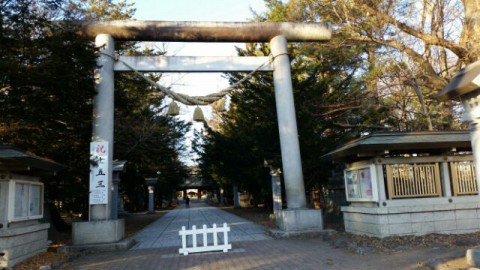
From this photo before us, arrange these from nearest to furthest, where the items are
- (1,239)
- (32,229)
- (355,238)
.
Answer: (1,239)
(32,229)
(355,238)

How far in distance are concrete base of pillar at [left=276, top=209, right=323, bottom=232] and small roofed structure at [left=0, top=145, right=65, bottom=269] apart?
7.29 meters

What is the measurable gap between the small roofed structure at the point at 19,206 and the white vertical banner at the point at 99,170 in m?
1.25

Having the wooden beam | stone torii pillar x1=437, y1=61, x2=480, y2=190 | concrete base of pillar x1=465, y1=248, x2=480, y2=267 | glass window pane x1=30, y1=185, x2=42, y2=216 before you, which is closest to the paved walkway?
concrete base of pillar x1=465, y1=248, x2=480, y2=267

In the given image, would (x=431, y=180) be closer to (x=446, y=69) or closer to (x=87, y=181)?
(x=446, y=69)

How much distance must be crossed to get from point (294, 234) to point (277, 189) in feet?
24.2

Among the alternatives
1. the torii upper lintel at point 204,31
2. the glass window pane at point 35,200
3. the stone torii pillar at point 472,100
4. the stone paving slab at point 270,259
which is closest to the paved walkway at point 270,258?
the stone paving slab at point 270,259

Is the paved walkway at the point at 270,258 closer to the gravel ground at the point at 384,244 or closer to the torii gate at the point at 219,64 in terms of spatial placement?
the gravel ground at the point at 384,244

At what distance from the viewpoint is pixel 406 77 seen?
625 inches

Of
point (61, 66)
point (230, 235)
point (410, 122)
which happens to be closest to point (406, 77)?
point (410, 122)

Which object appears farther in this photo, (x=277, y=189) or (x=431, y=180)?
(x=277, y=189)

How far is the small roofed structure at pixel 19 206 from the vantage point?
971 cm

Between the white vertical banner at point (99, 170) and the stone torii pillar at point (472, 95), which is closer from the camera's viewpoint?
the stone torii pillar at point (472, 95)

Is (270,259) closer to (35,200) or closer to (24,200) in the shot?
(24,200)

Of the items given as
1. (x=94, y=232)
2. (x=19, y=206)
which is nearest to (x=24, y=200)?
(x=19, y=206)
